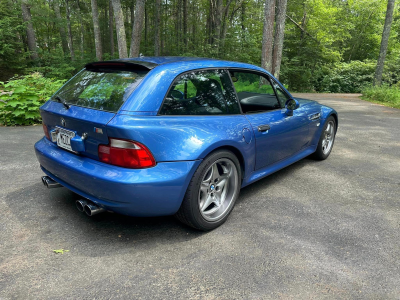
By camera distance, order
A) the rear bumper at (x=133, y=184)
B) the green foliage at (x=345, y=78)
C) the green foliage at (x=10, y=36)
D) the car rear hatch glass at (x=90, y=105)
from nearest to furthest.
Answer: the rear bumper at (x=133, y=184)
the car rear hatch glass at (x=90, y=105)
the green foliage at (x=10, y=36)
the green foliage at (x=345, y=78)

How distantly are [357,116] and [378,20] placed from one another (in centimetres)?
2774

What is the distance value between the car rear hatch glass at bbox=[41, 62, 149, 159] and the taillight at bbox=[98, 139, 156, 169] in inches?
4.0

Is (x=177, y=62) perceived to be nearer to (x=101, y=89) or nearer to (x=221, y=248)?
(x=101, y=89)

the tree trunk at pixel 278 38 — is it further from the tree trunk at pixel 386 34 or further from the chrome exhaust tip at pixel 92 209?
the chrome exhaust tip at pixel 92 209

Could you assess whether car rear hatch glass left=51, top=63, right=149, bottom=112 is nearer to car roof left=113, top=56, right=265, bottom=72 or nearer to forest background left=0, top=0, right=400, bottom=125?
car roof left=113, top=56, right=265, bottom=72

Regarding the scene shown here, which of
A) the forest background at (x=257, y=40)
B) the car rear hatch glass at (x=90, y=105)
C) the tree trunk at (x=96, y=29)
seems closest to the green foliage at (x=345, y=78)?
the forest background at (x=257, y=40)

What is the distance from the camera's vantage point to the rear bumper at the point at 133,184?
218 cm

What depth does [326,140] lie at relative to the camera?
4.88 metres

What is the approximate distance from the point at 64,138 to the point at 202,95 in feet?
4.30

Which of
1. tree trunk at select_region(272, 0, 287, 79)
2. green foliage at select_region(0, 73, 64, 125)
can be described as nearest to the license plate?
green foliage at select_region(0, 73, 64, 125)

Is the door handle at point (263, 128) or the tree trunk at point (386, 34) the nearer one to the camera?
the door handle at point (263, 128)

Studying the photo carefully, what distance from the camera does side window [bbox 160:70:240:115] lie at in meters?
2.51

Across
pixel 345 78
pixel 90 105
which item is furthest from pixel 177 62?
pixel 345 78

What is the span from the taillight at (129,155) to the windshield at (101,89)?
0.30 metres
